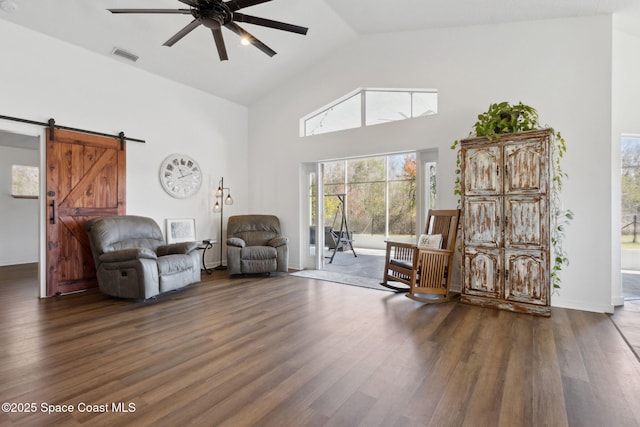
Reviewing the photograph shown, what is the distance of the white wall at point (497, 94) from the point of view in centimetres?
340

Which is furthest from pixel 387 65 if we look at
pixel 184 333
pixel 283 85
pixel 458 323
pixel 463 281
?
pixel 184 333

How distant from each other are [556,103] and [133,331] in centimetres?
504

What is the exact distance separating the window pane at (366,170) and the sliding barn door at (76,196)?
587 cm

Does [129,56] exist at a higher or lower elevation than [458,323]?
higher

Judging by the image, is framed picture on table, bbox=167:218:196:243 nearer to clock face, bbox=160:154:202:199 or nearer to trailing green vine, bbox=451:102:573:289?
clock face, bbox=160:154:202:199

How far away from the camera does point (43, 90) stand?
3910 millimetres

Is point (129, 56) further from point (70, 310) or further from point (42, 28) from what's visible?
point (70, 310)

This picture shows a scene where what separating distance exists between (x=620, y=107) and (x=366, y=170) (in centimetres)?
568

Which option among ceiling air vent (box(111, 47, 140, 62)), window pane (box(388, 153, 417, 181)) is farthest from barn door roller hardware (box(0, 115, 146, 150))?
window pane (box(388, 153, 417, 181))

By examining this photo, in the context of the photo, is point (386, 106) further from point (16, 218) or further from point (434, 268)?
point (16, 218)

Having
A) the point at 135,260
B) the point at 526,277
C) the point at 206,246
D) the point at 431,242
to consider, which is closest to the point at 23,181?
the point at 206,246

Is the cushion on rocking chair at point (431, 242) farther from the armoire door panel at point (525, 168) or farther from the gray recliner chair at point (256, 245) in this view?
the gray recliner chair at point (256, 245)

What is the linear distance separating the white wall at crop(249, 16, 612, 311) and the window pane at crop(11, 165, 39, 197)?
559 cm

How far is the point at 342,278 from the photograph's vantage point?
5.03 m
